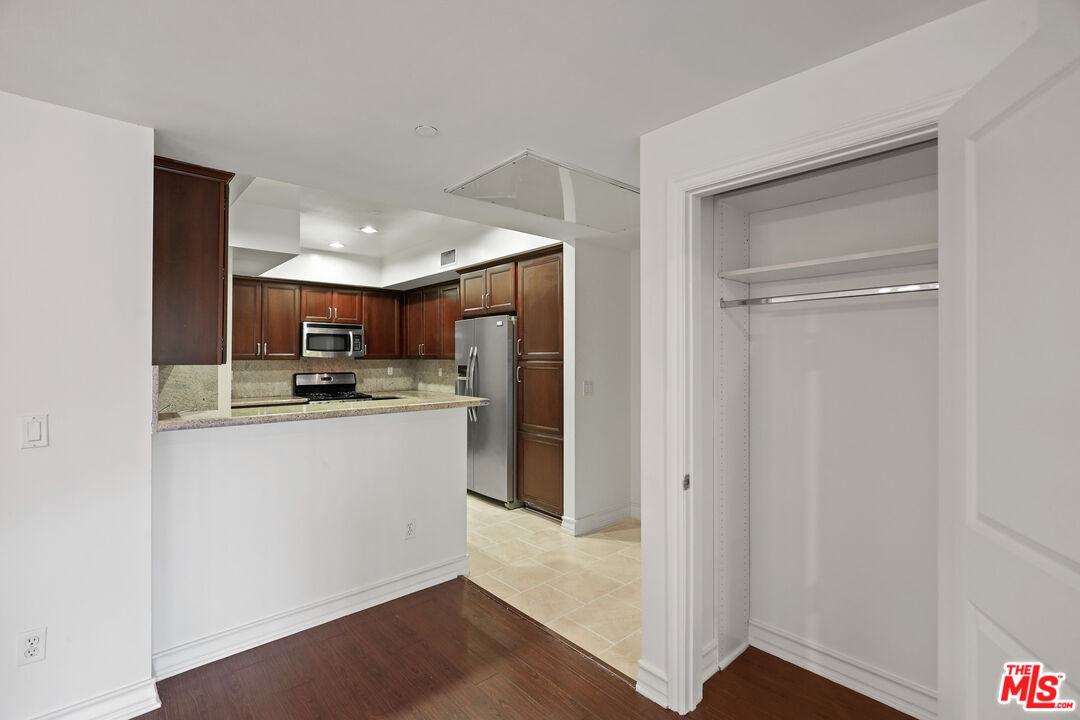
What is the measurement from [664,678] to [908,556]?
3.52 ft

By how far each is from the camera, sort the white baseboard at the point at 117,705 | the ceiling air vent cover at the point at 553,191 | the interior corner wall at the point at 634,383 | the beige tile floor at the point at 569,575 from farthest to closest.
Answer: the interior corner wall at the point at 634,383, the beige tile floor at the point at 569,575, the ceiling air vent cover at the point at 553,191, the white baseboard at the point at 117,705

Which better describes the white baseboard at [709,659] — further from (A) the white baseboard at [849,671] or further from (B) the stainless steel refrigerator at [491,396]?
(B) the stainless steel refrigerator at [491,396]

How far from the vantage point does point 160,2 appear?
1355 mm

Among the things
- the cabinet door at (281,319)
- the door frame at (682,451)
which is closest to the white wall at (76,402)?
the door frame at (682,451)

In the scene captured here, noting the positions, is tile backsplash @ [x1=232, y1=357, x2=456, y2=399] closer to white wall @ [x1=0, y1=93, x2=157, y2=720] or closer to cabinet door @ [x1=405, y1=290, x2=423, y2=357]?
cabinet door @ [x1=405, y1=290, x2=423, y2=357]

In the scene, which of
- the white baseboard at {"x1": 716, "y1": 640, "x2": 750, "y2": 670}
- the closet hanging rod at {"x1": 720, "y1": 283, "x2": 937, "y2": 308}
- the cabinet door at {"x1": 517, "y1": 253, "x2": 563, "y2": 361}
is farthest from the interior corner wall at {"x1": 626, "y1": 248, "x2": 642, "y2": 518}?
the closet hanging rod at {"x1": 720, "y1": 283, "x2": 937, "y2": 308}

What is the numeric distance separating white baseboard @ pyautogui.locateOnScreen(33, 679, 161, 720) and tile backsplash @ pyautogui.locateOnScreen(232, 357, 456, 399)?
162 inches

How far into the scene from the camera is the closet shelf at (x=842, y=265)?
1.79 metres

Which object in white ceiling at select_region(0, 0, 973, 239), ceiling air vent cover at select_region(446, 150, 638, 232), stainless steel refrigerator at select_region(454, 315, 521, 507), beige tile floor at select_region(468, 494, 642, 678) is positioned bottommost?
beige tile floor at select_region(468, 494, 642, 678)

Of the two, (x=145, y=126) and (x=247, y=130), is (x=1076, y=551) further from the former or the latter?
(x=145, y=126)

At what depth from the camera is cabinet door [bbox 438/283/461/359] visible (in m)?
5.72

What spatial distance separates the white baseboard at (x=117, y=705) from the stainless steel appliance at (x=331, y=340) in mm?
4144

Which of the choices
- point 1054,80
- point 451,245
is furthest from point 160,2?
point 451,245

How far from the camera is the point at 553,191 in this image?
282 centimetres
